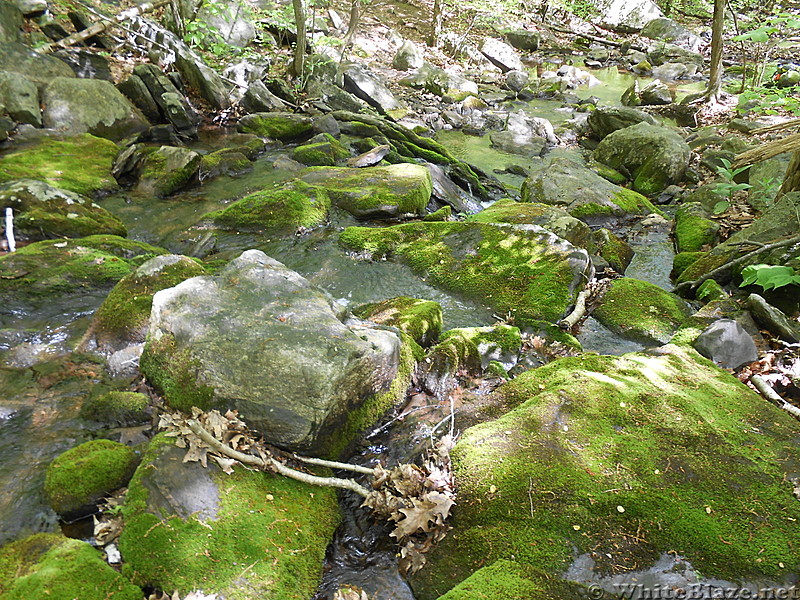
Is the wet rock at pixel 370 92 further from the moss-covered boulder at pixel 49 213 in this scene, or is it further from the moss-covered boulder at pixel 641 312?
the moss-covered boulder at pixel 641 312

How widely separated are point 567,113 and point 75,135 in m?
16.2

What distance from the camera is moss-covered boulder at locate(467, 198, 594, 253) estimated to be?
7.37 m

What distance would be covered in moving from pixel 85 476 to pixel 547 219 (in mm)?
6971

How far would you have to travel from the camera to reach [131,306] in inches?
189

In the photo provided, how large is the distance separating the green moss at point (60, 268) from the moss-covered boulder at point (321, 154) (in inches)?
207

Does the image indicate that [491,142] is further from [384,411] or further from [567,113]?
[384,411]

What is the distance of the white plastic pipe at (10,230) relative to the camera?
20.5 ft

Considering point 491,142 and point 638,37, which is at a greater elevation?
point 638,37

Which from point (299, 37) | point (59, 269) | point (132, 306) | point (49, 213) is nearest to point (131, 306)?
point (132, 306)

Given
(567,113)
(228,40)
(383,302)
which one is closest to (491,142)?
(567,113)

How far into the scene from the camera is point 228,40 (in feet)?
55.3

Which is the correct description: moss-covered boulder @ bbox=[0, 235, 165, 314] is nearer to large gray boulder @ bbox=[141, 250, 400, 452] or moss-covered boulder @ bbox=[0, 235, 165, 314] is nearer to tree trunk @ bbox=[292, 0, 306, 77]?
large gray boulder @ bbox=[141, 250, 400, 452]

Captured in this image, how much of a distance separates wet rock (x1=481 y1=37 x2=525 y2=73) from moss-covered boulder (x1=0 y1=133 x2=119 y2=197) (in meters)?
20.5

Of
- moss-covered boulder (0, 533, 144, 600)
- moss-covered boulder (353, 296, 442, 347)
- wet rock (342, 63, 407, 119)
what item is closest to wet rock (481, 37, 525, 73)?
wet rock (342, 63, 407, 119)
